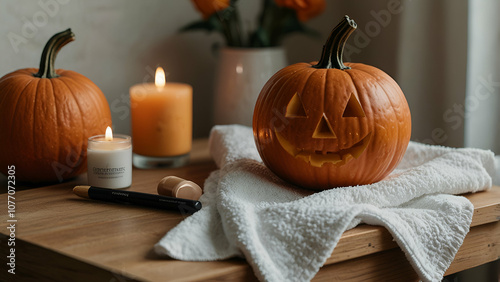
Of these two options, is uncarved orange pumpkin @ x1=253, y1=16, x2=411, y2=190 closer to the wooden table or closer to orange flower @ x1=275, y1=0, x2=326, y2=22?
the wooden table

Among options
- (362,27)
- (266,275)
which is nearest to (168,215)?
(266,275)

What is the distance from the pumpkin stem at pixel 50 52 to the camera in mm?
929

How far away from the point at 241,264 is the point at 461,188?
40cm

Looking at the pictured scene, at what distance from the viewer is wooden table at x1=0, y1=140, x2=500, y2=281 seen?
0.62 meters

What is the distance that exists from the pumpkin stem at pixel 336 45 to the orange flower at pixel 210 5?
486 millimetres

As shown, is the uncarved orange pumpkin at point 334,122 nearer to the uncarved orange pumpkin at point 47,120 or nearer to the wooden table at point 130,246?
the wooden table at point 130,246

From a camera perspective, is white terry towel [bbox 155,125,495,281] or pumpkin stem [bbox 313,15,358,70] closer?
white terry towel [bbox 155,125,495,281]

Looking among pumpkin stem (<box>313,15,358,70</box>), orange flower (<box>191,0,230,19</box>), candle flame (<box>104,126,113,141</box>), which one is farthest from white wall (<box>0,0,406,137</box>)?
pumpkin stem (<box>313,15,358,70</box>)

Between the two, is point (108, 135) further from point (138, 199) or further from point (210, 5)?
point (210, 5)

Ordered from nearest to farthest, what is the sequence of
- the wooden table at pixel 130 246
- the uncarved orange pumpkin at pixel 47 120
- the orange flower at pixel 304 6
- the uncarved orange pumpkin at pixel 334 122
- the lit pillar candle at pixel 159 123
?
the wooden table at pixel 130 246
the uncarved orange pumpkin at pixel 334 122
the uncarved orange pumpkin at pixel 47 120
the lit pillar candle at pixel 159 123
the orange flower at pixel 304 6

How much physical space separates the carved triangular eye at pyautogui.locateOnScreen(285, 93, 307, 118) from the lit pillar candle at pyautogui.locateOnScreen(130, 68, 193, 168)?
333 mm

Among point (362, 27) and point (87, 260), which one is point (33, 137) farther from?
point (362, 27)

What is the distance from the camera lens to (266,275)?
0.62 m

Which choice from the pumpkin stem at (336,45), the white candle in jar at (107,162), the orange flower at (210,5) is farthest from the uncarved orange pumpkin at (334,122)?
the orange flower at (210,5)
